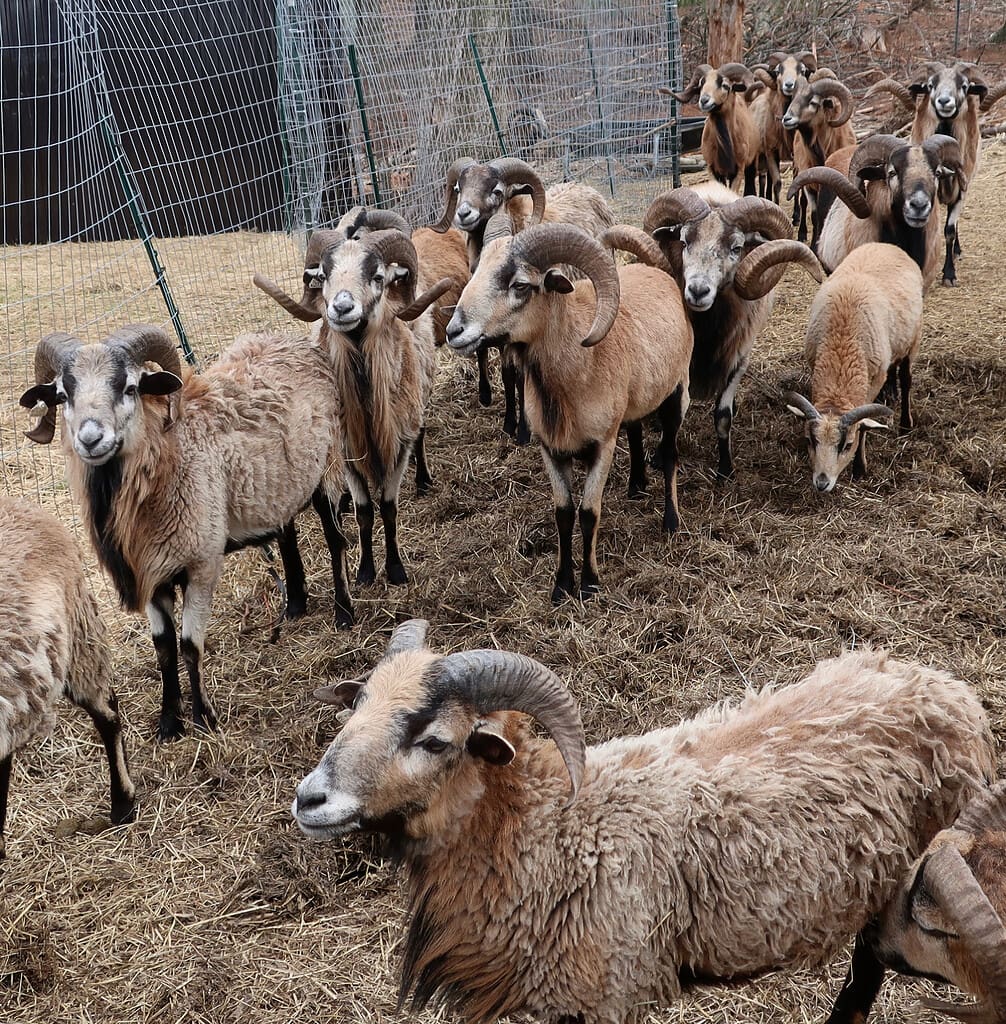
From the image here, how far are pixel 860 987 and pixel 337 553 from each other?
364cm

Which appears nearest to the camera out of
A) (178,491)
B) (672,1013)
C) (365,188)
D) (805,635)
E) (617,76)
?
(672,1013)

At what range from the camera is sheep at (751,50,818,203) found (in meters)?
13.4

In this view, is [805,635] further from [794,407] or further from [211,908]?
[211,908]

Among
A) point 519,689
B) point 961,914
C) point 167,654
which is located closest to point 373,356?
point 167,654

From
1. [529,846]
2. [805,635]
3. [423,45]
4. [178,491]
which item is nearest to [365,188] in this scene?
[423,45]

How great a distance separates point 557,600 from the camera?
574cm

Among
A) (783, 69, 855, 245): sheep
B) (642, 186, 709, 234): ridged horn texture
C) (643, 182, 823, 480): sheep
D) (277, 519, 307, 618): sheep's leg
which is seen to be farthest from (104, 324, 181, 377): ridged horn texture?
(783, 69, 855, 245): sheep

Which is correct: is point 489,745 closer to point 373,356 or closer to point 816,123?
point 373,356

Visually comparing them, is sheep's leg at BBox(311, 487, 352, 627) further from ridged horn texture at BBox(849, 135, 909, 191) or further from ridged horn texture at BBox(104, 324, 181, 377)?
ridged horn texture at BBox(849, 135, 909, 191)

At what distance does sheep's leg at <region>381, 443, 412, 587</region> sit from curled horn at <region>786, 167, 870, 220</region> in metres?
4.49

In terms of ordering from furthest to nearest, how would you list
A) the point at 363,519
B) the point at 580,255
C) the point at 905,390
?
the point at 905,390
the point at 363,519
the point at 580,255

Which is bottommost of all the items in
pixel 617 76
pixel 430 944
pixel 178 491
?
pixel 430 944

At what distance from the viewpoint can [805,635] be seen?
518cm

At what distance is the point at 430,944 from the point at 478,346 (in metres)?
3.32
